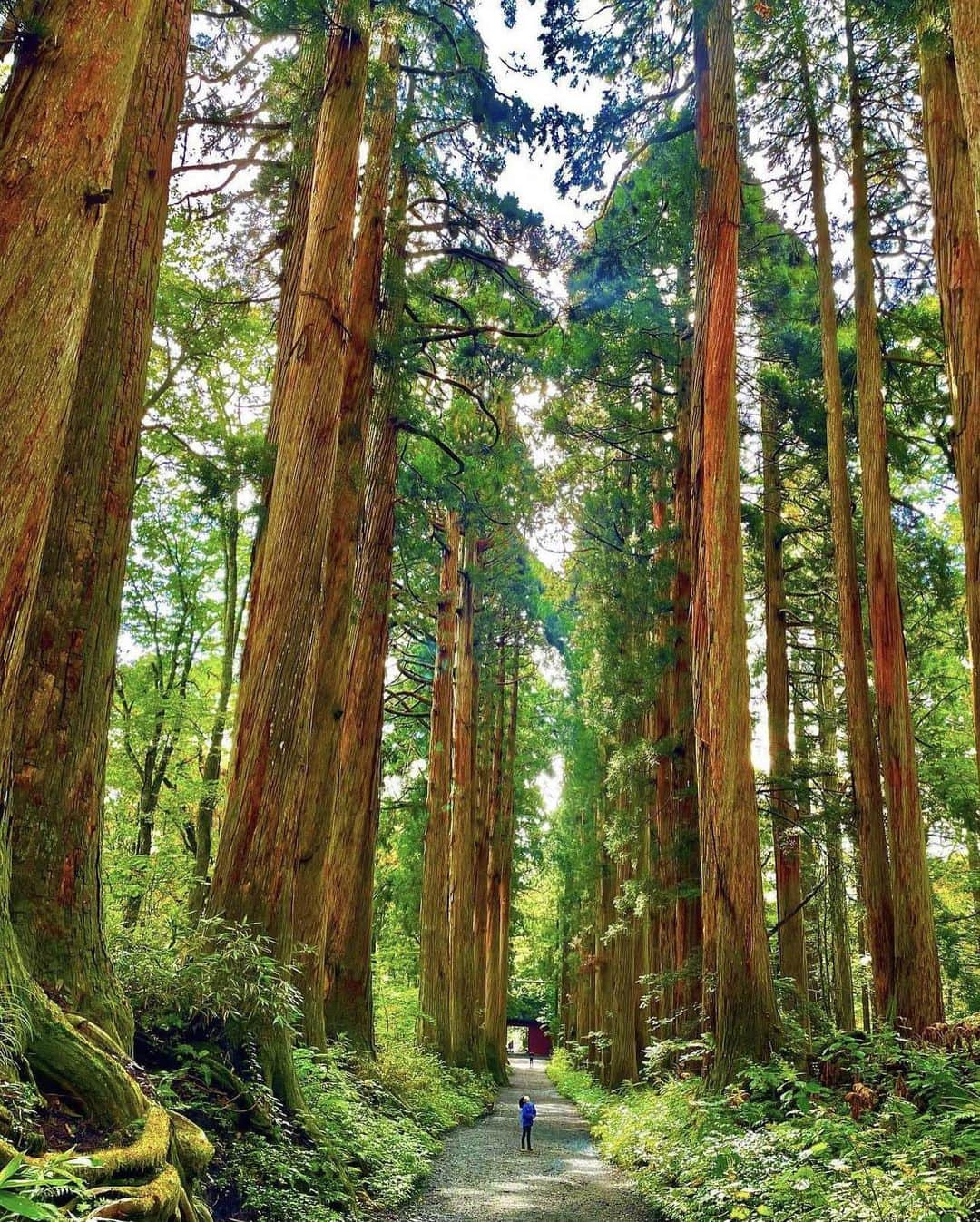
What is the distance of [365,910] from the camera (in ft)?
36.7

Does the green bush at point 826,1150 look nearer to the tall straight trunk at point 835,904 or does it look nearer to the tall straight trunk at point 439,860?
the tall straight trunk at point 439,860

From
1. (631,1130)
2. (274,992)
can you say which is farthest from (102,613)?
(631,1130)

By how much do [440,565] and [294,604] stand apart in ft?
35.1

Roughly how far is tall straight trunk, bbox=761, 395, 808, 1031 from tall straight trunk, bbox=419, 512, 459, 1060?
18.2 feet

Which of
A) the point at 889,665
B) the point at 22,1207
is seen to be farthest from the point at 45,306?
the point at 889,665

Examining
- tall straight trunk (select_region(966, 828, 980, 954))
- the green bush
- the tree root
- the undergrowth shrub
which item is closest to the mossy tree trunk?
the green bush

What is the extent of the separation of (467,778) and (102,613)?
13624mm

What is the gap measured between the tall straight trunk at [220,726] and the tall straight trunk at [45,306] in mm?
11165

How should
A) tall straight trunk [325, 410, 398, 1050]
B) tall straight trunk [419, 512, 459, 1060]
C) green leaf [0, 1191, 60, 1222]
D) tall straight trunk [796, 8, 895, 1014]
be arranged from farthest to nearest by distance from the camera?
tall straight trunk [419, 512, 459, 1060] → tall straight trunk [325, 410, 398, 1050] → tall straight trunk [796, 8, 895, 1014] → green leaf [0, 1191, 60, 1222]

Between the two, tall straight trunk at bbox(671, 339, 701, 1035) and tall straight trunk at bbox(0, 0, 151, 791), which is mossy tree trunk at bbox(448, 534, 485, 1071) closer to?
tall straight trunk at bbox(671, 339, 701, 1035)

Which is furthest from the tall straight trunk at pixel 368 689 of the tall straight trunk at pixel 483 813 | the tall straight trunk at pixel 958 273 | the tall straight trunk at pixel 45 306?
the tall straight trunk at pixel 483 813

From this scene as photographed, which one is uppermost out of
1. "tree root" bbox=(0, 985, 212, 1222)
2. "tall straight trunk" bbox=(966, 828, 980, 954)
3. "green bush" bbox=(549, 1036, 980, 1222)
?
"tall straight trunk" bbox=(966, 828, 980, 954)

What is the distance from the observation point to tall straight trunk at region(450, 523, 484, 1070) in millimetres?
17047

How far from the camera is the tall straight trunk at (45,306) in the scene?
120 inches
